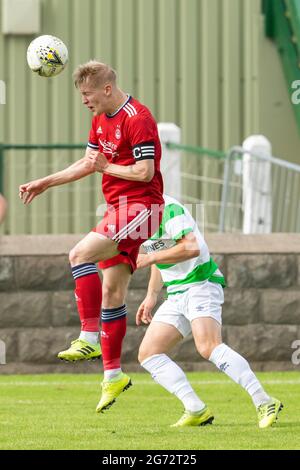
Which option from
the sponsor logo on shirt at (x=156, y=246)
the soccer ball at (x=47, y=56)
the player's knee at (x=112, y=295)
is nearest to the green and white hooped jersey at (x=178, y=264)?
the sponsor logo on shirt at (x=156, y=246)

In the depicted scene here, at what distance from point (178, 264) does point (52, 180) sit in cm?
98

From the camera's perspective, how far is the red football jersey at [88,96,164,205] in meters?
9.51

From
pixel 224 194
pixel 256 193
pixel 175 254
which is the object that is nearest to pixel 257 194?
pixel 256 193

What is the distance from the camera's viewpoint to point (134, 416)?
10305 mm

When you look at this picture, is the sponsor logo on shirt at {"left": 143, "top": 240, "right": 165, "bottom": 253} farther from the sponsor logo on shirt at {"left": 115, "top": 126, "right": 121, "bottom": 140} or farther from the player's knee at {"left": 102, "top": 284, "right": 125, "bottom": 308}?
the sponsor logo on shirt at {"left": 115, "top": 126, "right": 121, "bottom": 140}

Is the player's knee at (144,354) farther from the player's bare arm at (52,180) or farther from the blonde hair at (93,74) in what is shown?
the blonde hair at (93,74)

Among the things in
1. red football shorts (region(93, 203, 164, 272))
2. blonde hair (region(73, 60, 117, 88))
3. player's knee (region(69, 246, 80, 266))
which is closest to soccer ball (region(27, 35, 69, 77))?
blonde hair (region(73, 60, 117, 88))

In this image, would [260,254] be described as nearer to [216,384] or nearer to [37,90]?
[216,384]

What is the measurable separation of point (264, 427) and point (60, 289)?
17.2 ft

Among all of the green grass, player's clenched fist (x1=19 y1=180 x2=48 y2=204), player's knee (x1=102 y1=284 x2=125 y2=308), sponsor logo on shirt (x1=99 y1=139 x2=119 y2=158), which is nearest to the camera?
the green grass

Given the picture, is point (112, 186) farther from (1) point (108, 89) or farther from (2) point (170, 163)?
(2) point (170, 163)

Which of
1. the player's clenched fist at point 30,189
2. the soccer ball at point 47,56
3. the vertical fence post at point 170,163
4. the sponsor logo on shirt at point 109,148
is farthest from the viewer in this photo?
the vertical fence post at point 170,163

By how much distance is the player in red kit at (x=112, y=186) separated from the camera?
9516 mm

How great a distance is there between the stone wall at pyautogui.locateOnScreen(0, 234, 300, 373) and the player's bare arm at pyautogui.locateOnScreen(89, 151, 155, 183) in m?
4.68
